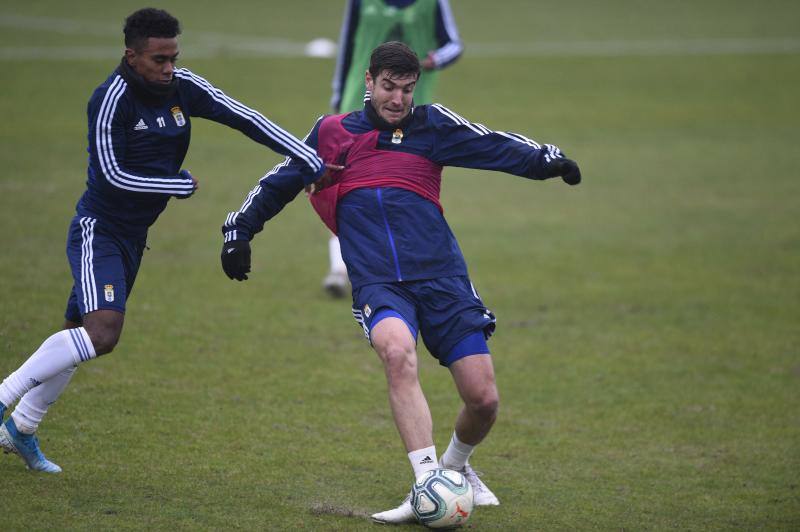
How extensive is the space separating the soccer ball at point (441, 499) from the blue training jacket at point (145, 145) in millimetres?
1791

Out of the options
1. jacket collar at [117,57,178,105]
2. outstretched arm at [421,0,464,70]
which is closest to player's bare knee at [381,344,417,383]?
jacket collar at [117,57,178,105]

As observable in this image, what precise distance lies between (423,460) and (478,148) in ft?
5.86

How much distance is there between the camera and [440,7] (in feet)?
37.7

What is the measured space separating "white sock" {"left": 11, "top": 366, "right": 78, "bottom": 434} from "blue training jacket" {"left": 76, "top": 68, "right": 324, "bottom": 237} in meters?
0.89

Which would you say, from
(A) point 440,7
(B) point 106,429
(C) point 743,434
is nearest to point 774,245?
(A) point 440,7

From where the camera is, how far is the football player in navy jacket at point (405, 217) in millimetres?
6121

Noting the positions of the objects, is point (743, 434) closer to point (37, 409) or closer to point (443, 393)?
point (443, 393)

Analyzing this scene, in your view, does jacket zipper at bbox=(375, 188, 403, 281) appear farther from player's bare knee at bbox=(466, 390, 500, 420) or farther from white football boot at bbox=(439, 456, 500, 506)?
white football boot at bbox=(439, 456, 500, 506)

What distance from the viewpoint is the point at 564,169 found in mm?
6223

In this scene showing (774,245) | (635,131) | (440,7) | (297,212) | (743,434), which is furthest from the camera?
A: (635,131)

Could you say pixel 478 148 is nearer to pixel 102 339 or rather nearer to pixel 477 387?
pixel 477 387

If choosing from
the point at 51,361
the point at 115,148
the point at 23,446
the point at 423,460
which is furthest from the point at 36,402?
the point at 423,460

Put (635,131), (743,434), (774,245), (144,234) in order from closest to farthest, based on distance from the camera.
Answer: (144,234), (743,434), (774,245), (635,131)

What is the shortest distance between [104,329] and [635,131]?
53.5 feet
